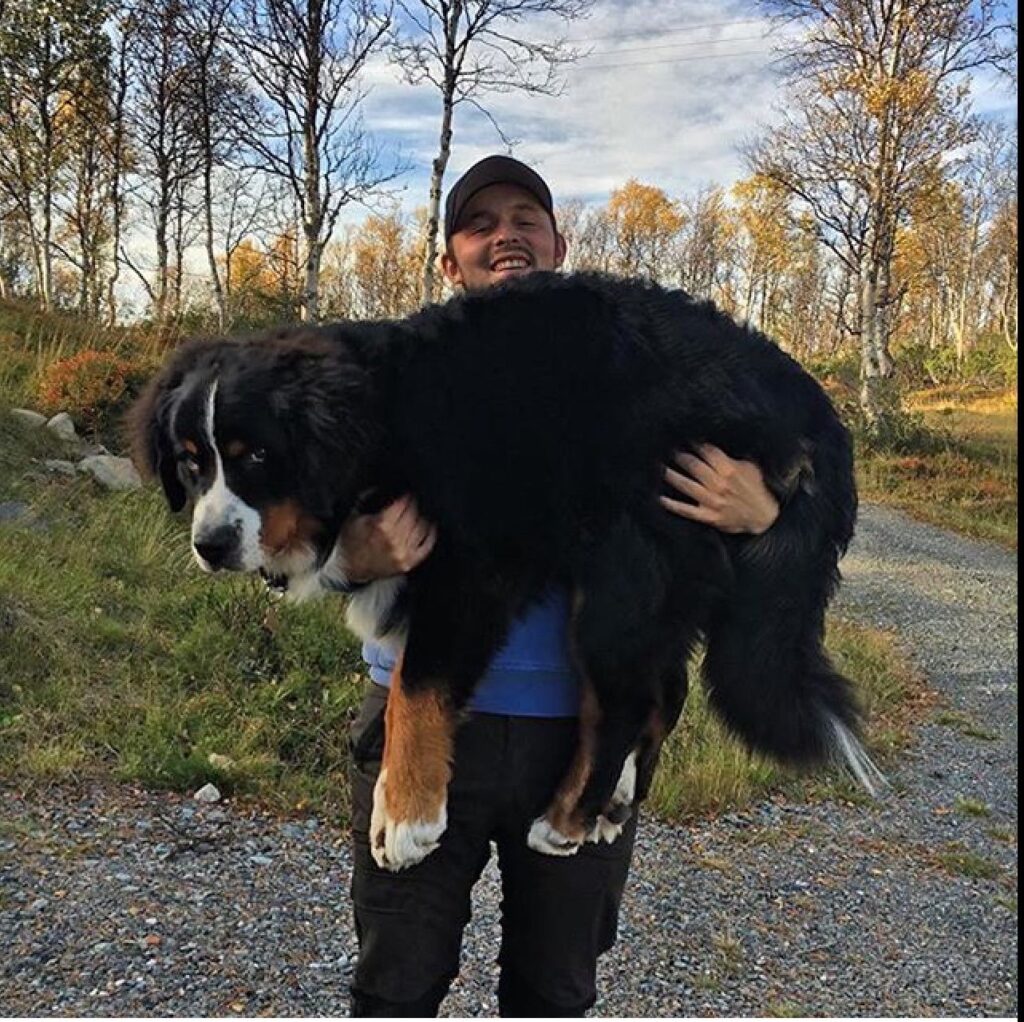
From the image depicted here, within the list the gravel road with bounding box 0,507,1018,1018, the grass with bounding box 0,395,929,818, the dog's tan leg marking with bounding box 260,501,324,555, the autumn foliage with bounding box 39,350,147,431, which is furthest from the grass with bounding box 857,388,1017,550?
the dog's tan leg marking with bounding box 260,501,324,555

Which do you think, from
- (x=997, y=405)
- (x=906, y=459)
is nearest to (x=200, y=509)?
(x=906, y=459)

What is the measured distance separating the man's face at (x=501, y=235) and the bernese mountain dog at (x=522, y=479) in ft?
0.83

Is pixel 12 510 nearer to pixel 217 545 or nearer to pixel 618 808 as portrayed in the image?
pixel 217 545

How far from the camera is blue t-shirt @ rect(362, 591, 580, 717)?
1.90 meters

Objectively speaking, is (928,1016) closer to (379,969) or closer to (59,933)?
(379,969)

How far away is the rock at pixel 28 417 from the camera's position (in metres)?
8.78

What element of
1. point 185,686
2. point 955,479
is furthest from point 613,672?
point 955,479

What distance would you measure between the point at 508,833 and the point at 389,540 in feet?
2.10

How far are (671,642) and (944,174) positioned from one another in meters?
16.4

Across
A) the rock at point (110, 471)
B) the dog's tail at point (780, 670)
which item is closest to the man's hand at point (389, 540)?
the dog's tail at point (780, 670)

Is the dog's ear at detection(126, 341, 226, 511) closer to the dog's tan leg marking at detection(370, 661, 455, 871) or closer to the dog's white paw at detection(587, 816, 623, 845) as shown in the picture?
the dog's tan leg marking at detection(370, 661, 455, 871)

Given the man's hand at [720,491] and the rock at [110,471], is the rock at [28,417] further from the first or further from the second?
the man's hand at [720,491]

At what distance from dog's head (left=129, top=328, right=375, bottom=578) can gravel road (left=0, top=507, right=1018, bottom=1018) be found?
2295mm

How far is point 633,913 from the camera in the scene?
4.27m
